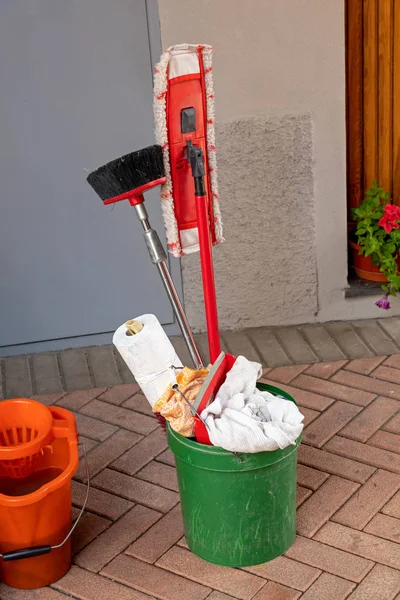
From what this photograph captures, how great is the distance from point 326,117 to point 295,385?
4.87ft

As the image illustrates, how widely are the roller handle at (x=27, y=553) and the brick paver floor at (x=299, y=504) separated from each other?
20cm

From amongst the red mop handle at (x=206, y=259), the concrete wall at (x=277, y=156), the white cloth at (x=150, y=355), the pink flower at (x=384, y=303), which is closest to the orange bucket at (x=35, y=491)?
the white cloth at (x=150, y=355)

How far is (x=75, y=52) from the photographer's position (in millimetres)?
4520

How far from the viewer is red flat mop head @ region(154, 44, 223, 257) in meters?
3.15

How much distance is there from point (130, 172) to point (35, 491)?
1.20 metres

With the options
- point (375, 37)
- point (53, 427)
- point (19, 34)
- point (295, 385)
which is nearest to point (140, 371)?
point (53, 427)

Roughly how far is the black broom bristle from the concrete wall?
1668 millimetres

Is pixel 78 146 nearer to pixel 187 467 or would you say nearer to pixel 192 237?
pixel 192 237

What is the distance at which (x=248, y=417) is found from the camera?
120 inches

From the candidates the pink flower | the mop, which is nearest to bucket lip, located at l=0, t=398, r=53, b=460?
the mop

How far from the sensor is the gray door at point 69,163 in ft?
14.7

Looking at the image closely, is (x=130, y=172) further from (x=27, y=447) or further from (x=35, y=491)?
(x=35, y=491)

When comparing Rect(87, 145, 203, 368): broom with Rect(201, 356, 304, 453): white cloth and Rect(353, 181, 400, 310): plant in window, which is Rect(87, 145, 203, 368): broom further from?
Rect(353, 181, 400, 310): plant in window

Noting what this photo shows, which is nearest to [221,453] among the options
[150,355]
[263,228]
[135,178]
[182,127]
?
[150,355]
